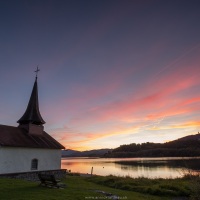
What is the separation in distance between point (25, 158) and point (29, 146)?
1382mm

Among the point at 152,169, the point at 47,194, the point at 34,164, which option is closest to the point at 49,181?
the point at 47,194

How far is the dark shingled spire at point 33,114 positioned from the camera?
32.1 metres

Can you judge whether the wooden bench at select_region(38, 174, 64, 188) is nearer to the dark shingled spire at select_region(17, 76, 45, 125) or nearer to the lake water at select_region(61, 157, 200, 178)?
the lake water at select_region(61, 157, 200, 178)

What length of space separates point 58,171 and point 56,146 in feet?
10.7

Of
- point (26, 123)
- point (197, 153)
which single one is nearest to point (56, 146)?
point (26, 123)

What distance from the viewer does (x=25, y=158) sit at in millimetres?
26203

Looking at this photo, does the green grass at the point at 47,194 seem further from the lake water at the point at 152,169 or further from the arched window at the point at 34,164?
the arched window at the point at 34,164

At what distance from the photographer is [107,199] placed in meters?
12.6

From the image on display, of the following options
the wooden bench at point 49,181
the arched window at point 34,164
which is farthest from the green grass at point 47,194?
the arched window at point 34,164

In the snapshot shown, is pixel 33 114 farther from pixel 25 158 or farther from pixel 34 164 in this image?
pixel 25 158

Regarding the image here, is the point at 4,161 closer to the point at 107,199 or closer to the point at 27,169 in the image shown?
the point at 27,169

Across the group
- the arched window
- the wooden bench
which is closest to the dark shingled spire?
the arched window

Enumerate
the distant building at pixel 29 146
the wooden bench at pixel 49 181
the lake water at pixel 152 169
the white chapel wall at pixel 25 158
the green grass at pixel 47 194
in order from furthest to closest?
the lake water at pixel 152 169, the distant building at pixel 29 146, the white chapel wall at pixel 25 158, the wooden bench at pixel 49 181, the green grass at pixel 47 194

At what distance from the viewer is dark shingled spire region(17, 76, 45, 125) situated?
32.1 m
